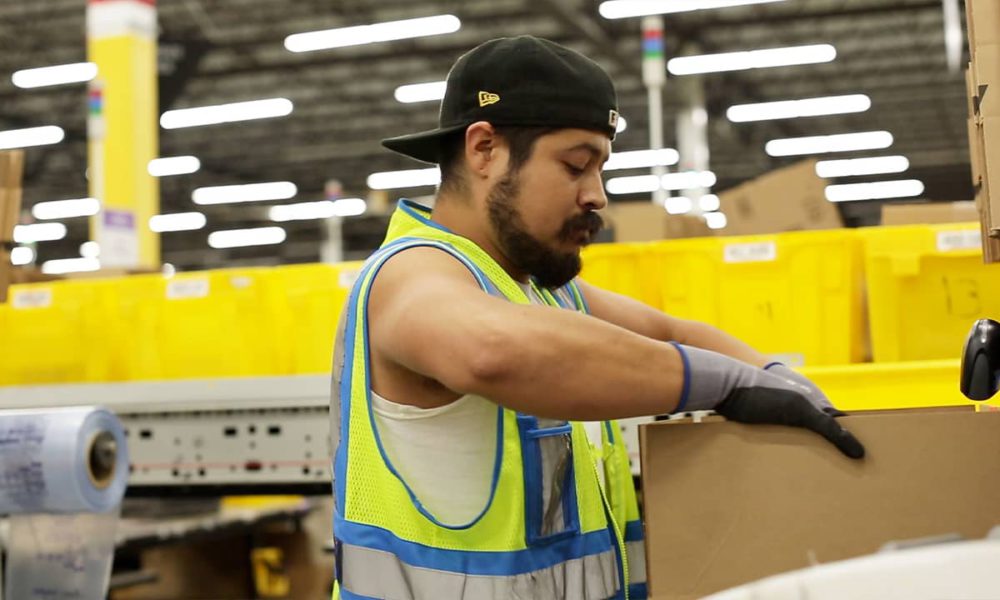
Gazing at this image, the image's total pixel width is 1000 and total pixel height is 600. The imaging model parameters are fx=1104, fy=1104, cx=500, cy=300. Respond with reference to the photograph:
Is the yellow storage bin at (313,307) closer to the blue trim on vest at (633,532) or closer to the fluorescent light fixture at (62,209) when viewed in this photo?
the blue trim on vest at (633,532)

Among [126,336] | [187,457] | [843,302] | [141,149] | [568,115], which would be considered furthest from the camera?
[141,149]

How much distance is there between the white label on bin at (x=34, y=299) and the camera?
12.6ft

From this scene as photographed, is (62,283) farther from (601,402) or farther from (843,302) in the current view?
(601,402)

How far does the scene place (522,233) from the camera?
1.80 meters

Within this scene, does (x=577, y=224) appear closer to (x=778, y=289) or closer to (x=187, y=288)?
(x=778, y=289)

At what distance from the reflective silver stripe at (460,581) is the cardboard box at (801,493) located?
0.23 meters

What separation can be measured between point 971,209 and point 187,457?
254 cm

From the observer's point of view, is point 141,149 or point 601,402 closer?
point 601,402

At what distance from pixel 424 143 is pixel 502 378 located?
60 cm

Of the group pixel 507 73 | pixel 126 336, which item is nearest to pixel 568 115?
pixel 507 73

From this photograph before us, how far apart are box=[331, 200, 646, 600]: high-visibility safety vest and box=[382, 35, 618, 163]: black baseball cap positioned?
0.22m

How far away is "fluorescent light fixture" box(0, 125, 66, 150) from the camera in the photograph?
51.2 ft

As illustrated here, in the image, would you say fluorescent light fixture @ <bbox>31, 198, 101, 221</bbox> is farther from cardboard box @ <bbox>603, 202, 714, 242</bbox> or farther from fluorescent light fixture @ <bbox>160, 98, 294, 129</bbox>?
cardboard box @ <bbox>603, 202, 714, 242</bbox>

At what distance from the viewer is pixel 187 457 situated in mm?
3473
